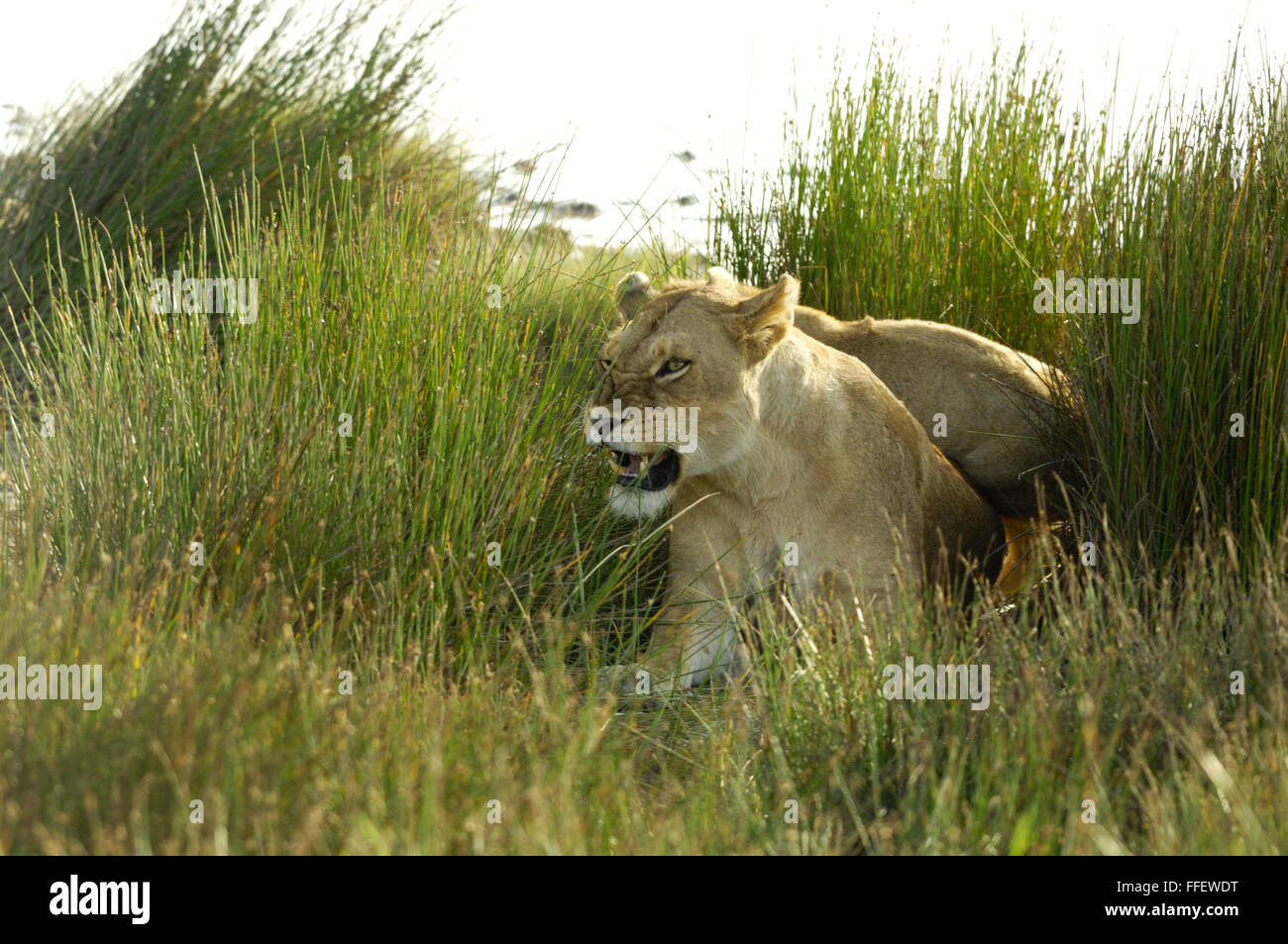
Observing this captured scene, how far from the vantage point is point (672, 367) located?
391cm

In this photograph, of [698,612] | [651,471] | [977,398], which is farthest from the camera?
[977,398]

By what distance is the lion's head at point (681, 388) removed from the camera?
12.6 ft

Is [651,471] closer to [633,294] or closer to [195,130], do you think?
[633,294]

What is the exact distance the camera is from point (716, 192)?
22.1ft

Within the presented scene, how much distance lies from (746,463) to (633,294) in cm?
77

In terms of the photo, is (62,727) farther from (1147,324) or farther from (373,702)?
(1147,324)

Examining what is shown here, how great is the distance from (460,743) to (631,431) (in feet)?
4.10

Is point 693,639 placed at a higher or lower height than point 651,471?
lower

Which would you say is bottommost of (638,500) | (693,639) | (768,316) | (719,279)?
(693,639)

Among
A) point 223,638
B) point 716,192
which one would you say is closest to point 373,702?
point 223,638

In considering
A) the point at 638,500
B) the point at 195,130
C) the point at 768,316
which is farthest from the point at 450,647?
the point at 195,130

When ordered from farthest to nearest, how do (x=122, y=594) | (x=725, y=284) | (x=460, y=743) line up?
(x=725, y=284) → (x=122, y=594) → (x=460, y=743)

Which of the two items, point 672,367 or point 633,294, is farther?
point 633,294
